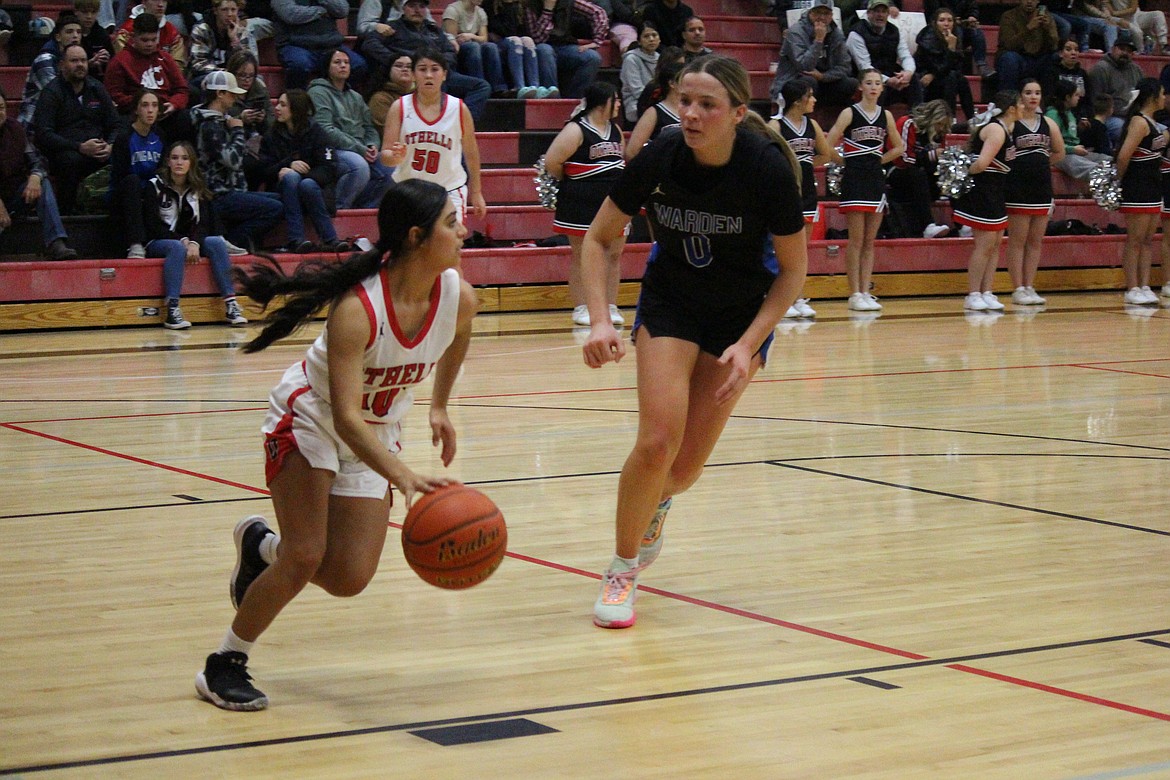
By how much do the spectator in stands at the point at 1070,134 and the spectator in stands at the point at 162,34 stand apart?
9092 mm

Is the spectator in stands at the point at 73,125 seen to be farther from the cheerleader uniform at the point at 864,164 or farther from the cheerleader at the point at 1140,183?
the cheerleader at the point at 1140,183

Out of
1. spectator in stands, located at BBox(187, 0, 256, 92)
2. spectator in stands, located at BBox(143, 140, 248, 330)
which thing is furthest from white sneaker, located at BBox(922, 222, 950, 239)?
spectator in stands, located at BBox(143, 140, 248, 330)

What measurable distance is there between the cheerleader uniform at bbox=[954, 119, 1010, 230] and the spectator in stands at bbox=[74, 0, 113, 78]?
7.47m

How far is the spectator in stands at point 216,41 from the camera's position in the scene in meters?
12.6

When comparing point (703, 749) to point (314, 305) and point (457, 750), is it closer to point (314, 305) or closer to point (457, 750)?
point (457, 750)

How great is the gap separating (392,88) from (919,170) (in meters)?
5.28

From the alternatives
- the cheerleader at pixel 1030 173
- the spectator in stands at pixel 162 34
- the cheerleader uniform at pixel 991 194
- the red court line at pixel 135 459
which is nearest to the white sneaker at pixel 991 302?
the cheerleader uniform at pixel 991 194

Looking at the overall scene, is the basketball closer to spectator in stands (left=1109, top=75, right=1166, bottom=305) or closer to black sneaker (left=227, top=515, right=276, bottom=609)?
black sneaker (left=227, top=515, right=276, bottom=609)

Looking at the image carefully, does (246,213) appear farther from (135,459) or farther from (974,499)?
(974,499)

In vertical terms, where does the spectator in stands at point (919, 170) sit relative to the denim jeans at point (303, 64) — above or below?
below

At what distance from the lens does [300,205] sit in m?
12.1

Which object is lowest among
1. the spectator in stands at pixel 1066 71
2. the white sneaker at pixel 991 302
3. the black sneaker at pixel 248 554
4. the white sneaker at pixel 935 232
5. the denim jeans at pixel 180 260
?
→ the white sneaker at pixel 991 302

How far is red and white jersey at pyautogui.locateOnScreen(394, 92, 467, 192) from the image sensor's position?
1005 cm

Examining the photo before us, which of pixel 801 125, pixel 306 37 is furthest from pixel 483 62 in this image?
pixel 801 125
